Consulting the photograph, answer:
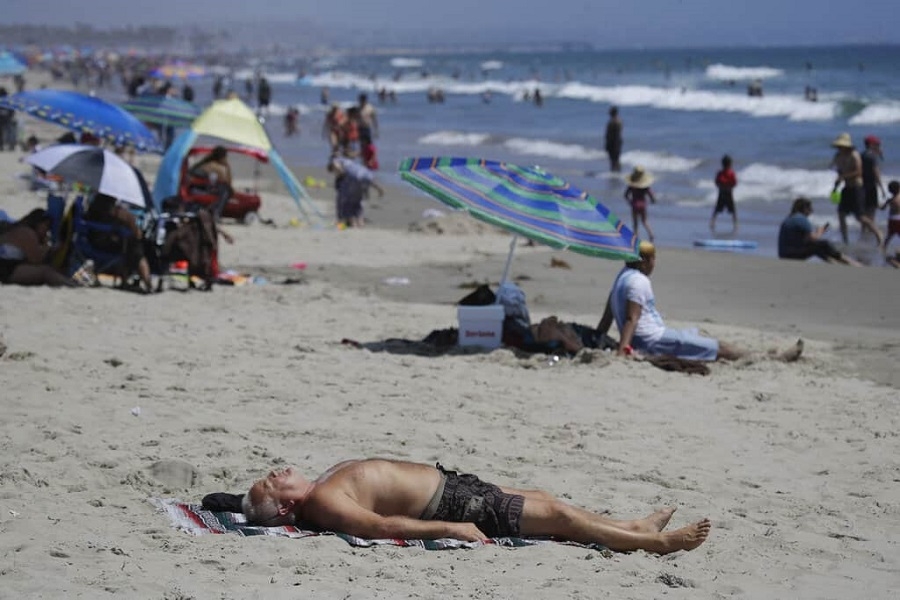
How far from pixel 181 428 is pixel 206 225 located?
4.36 metres

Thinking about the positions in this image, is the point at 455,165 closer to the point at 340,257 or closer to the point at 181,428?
the point at 181,428

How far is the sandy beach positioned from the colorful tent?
272cm

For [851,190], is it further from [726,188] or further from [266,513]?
[266,513]

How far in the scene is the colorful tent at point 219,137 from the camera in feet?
43.6

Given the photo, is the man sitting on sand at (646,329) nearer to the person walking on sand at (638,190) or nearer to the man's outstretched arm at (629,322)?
the man's outstretched arm at (629,322)

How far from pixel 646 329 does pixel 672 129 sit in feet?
94.7

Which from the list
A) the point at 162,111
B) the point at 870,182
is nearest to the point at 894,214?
the point at 870,182

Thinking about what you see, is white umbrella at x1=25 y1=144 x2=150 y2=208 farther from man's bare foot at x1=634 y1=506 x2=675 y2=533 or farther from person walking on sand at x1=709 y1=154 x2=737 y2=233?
person walking on sand at x1=709 y1=154 x2=737 y2=233

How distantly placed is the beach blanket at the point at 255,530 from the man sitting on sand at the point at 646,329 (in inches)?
136

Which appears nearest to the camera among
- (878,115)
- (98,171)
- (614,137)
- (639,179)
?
(98,171)

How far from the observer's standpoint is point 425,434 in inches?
257

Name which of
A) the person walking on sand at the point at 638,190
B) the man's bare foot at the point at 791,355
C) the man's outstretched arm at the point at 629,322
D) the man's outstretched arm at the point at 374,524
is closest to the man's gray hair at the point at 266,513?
the man's outstretched arm at the point at 374,524

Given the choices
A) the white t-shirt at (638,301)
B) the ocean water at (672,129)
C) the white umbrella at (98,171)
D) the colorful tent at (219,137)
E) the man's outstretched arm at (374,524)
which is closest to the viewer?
the man's outstretched arm at (374,524)

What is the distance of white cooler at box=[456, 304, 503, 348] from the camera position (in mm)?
8430
